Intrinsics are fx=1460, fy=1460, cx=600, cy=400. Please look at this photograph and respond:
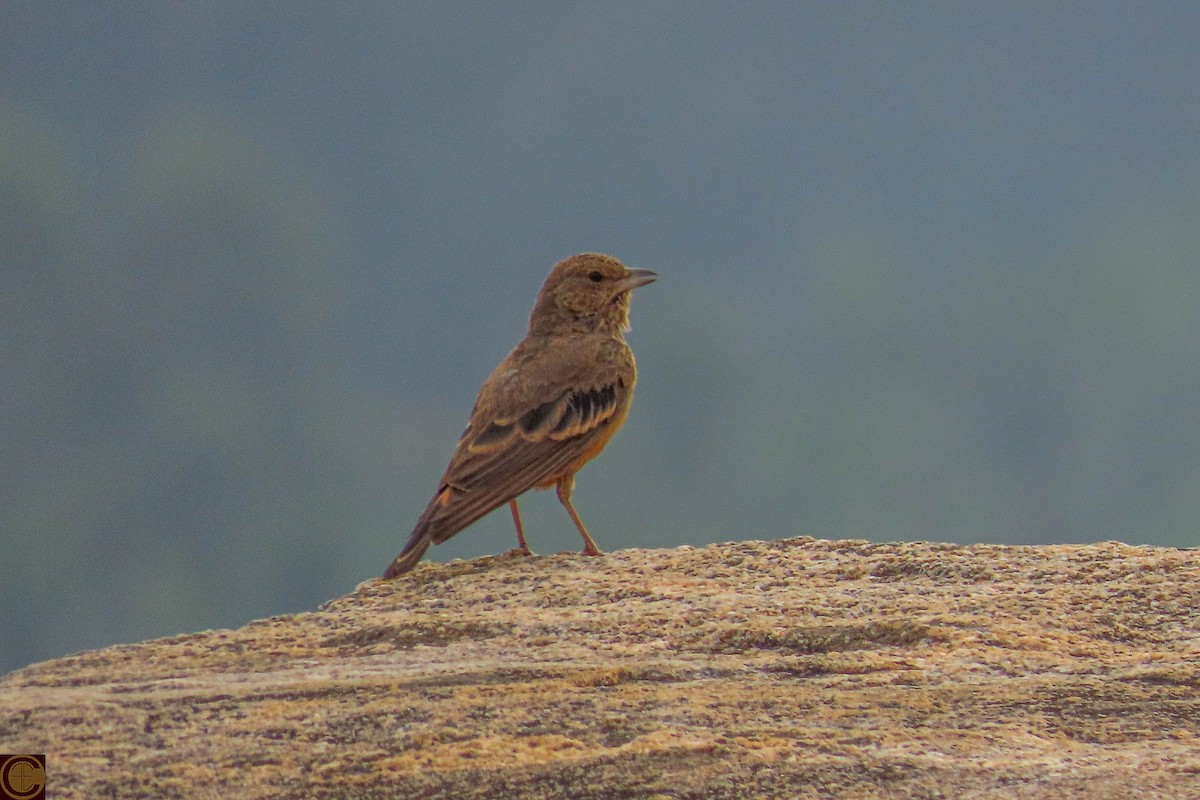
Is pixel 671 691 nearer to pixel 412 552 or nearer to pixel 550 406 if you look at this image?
pixel 412 552

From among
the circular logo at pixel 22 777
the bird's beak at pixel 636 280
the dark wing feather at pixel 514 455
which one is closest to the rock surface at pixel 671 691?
the circular logo at pixel 22 777

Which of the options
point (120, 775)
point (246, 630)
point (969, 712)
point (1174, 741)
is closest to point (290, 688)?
point (120, 775)

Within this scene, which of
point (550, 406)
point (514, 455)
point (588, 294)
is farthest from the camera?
point (588, 294)

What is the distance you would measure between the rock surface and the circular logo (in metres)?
0.07

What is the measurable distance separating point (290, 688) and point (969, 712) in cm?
249

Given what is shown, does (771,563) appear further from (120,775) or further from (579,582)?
(120,775)

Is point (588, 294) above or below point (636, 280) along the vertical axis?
below

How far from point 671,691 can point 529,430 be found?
2.73m

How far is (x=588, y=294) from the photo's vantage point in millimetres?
8875

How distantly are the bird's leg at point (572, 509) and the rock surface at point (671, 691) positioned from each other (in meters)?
0.53

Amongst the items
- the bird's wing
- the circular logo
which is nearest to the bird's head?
the bird's wing

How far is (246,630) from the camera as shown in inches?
264

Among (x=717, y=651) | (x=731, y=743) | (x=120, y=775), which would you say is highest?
(x=717, y=651)

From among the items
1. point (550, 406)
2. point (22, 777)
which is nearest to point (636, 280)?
point (550, 406)
